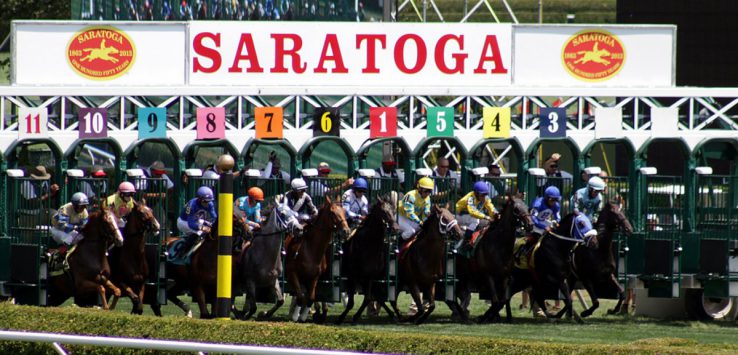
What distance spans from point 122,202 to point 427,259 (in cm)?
288

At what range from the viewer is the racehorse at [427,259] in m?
15.8

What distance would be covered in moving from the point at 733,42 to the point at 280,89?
28.4 feet

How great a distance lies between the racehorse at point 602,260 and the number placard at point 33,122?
5338mm

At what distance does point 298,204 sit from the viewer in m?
16.1

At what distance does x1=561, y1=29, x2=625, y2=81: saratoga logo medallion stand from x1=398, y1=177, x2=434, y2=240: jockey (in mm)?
3184

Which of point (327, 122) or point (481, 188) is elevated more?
point (327, 122)

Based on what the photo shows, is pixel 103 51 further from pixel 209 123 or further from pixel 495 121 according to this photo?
pixel 495 121

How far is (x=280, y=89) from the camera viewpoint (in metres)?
17.7

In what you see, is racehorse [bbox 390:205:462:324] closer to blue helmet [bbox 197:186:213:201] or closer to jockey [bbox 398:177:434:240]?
jockey [bbox 398:177:434:240]

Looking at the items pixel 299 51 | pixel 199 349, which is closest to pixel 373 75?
pixel 299 51

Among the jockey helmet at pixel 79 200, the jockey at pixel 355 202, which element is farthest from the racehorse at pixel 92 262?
the jockey at pixel 355 202

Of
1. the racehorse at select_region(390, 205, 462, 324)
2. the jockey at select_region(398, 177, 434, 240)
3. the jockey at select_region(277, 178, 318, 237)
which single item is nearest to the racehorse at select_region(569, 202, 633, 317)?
the racehorse at select_region(390, 205, 462, 324)

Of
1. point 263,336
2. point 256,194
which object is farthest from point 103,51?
point 263,336

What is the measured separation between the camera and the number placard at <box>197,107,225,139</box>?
17.2 meters
